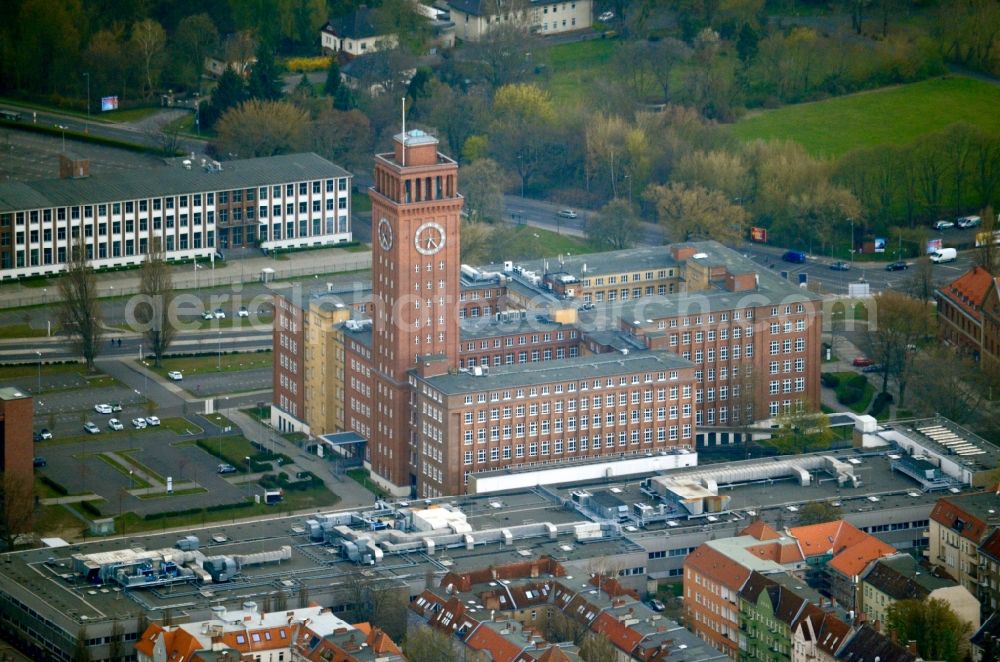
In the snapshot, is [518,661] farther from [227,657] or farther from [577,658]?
[227,657]

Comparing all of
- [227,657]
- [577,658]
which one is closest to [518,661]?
[577,658]

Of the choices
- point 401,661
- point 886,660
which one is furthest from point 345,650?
point 886,660

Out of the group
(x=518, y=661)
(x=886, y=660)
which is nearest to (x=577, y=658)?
(x=518, y=661)

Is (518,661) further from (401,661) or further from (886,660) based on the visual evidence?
(886,660)

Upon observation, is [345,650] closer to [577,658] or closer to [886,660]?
[577,658]

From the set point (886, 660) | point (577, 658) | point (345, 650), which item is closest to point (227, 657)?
point (345, 650)
